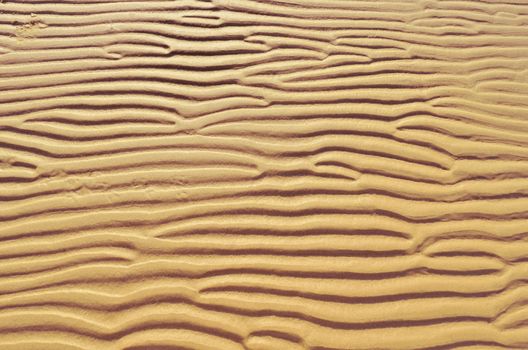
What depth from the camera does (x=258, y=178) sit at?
2.94 meters

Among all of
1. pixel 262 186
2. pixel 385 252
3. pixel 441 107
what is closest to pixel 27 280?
pixel 262 186

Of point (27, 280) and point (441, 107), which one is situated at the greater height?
point (441, 107)


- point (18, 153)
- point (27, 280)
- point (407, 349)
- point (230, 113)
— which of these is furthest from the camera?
point (230, 113)

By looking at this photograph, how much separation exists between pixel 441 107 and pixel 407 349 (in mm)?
1901

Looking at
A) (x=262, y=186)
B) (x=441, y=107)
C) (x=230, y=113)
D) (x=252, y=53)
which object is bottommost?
(x=262, y=186)

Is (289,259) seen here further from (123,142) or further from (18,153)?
(18,153)

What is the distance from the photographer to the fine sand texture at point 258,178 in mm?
2426

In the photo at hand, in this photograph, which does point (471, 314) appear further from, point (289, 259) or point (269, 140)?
Result: point (269, 140)

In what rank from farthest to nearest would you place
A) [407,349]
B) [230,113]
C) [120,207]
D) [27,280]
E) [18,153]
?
[230,113], [18,153], [120,207], [27,280], [407,349]

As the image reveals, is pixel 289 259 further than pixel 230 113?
No

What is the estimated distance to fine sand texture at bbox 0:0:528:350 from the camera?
7.96 ft

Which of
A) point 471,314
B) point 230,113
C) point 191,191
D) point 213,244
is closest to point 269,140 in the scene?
point 230,113

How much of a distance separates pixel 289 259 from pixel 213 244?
1.45 feet

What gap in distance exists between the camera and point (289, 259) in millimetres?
2602
